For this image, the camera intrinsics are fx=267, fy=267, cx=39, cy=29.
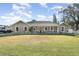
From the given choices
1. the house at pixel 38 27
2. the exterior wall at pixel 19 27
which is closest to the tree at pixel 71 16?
the house at pixel 38 27

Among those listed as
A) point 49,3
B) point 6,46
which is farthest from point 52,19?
point 6,46

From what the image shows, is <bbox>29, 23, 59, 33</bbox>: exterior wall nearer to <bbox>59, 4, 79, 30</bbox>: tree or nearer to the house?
the house

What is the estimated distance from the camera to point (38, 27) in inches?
111

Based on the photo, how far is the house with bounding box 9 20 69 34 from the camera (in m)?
2.78

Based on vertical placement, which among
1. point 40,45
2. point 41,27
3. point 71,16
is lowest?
point 40,45

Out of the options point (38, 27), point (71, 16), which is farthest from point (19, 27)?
point (71, 16)

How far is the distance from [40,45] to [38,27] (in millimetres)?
191

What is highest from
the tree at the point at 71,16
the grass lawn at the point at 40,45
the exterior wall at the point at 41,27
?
the tree at the point at 71,16

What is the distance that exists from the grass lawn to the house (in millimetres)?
54

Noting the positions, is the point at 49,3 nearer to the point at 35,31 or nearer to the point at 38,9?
the point at 38,9

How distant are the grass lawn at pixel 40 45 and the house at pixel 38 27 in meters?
0.05

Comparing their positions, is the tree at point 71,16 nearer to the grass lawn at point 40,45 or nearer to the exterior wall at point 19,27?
the grass lawn at point 40,45

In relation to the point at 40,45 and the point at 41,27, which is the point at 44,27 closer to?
the point at 41,27

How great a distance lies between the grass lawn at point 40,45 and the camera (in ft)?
9.01
